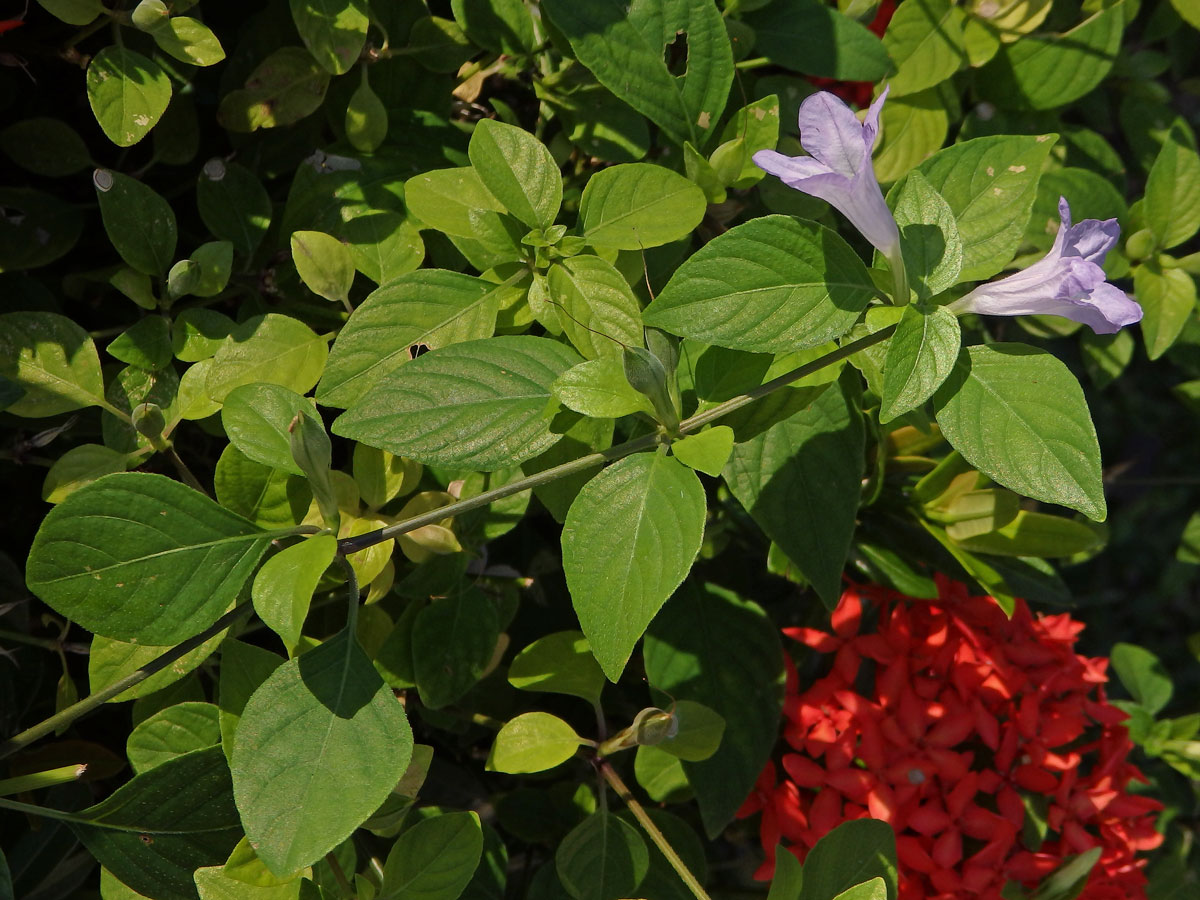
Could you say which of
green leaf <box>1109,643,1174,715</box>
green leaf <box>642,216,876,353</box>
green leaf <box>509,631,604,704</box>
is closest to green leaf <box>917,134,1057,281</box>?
green leaf <box>642,216,876,353</box>

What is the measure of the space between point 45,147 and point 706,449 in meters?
0.70

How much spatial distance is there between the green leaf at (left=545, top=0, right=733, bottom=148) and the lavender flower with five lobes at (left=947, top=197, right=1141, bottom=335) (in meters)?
0.32

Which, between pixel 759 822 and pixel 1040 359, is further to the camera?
pixel 759 822

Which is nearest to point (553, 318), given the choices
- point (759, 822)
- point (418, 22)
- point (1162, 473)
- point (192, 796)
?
point (418, 22)

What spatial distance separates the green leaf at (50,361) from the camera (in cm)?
84

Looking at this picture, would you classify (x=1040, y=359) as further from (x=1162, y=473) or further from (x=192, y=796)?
(x=1162, y=473)

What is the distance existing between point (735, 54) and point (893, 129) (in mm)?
217

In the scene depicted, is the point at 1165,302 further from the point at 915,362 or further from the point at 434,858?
the point at 434,858

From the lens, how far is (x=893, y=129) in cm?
113

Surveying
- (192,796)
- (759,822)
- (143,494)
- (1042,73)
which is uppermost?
(143,494)

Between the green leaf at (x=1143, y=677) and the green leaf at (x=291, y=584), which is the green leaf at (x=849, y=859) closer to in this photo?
the green leaf at (x=291, y=584)

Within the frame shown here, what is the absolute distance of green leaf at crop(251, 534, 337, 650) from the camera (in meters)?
0.65

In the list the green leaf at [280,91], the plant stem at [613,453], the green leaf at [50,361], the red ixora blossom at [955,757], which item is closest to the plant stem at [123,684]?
the plant stem at [613,453]

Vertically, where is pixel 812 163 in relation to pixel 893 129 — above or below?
above
